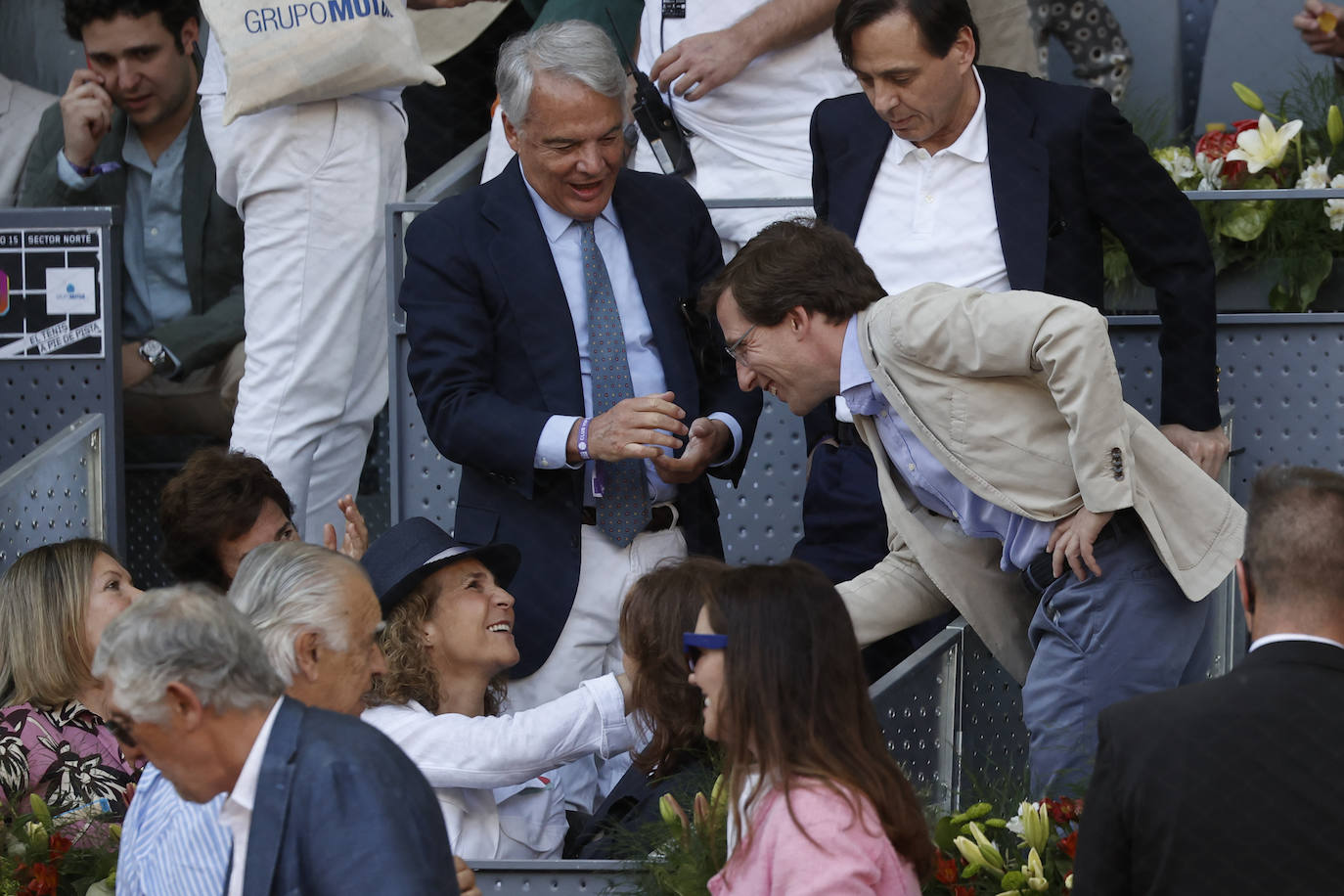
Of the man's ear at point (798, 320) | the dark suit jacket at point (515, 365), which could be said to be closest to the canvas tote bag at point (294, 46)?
the dark suit jacket at point (515, 365)

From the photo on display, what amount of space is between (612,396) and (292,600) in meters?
1.28

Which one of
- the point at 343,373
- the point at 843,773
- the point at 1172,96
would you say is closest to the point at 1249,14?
the point at 1172,96

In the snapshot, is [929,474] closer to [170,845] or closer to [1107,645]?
[1107,645]

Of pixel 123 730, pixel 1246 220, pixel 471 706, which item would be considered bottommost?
pixel 471 706

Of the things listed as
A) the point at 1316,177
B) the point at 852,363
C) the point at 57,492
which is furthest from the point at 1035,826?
the point at 57,492

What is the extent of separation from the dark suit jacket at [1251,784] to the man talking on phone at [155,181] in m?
3.67

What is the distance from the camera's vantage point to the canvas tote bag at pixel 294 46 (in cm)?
441

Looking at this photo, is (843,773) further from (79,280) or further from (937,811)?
(79,280)

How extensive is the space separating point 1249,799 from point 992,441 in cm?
93

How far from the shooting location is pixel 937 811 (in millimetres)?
2959

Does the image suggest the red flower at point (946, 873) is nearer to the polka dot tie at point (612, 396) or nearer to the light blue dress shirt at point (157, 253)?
the polka dot tie at point (612, 396)

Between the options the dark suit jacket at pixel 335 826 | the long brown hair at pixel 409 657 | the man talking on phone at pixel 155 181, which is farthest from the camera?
the man talking on phone at pixel 155 181

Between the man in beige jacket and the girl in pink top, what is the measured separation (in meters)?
0.58

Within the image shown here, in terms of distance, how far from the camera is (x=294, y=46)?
4.41 meters
